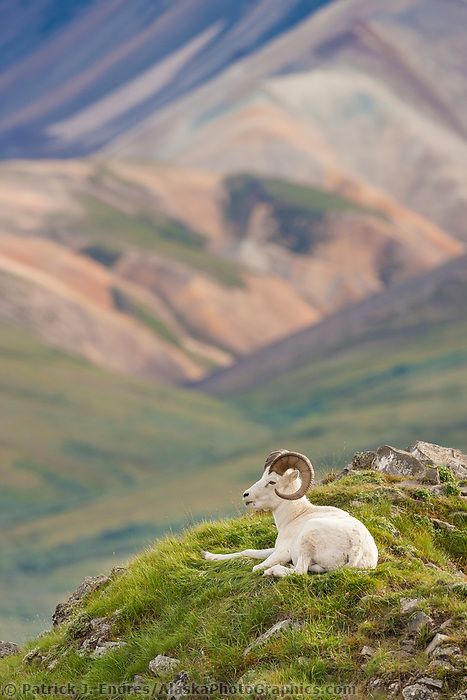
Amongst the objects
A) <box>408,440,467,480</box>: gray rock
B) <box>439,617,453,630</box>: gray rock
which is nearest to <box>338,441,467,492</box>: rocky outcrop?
<box>408,440,467,480</box>: gray rock

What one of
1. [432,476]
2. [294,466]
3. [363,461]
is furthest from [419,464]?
[294,466]

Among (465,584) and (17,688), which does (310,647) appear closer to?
(465,584)

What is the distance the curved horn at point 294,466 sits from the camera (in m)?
18.4

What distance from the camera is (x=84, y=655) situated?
17.6m

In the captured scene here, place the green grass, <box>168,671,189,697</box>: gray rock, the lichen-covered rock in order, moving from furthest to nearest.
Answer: the lichen-covered rock
<box>168,671,189,697</box>: gray rock
the green grass

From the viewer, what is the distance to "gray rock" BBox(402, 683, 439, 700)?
46.2 ft

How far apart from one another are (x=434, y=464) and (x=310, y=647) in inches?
290

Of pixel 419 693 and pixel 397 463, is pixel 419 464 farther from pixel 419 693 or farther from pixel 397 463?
pixel 419 693

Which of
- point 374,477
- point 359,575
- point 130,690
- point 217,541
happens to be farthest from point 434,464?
point 130,690

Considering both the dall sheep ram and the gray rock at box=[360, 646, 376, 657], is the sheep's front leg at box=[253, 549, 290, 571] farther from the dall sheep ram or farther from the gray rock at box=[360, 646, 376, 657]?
the gray rock at box=[360, 646, 376, 657]

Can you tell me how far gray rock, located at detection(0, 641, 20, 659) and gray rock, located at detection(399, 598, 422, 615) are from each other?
7.34 metres

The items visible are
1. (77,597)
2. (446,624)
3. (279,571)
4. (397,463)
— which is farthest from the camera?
(397,463)

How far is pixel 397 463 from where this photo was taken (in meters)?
21.9

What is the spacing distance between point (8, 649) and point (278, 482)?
17.9ft
